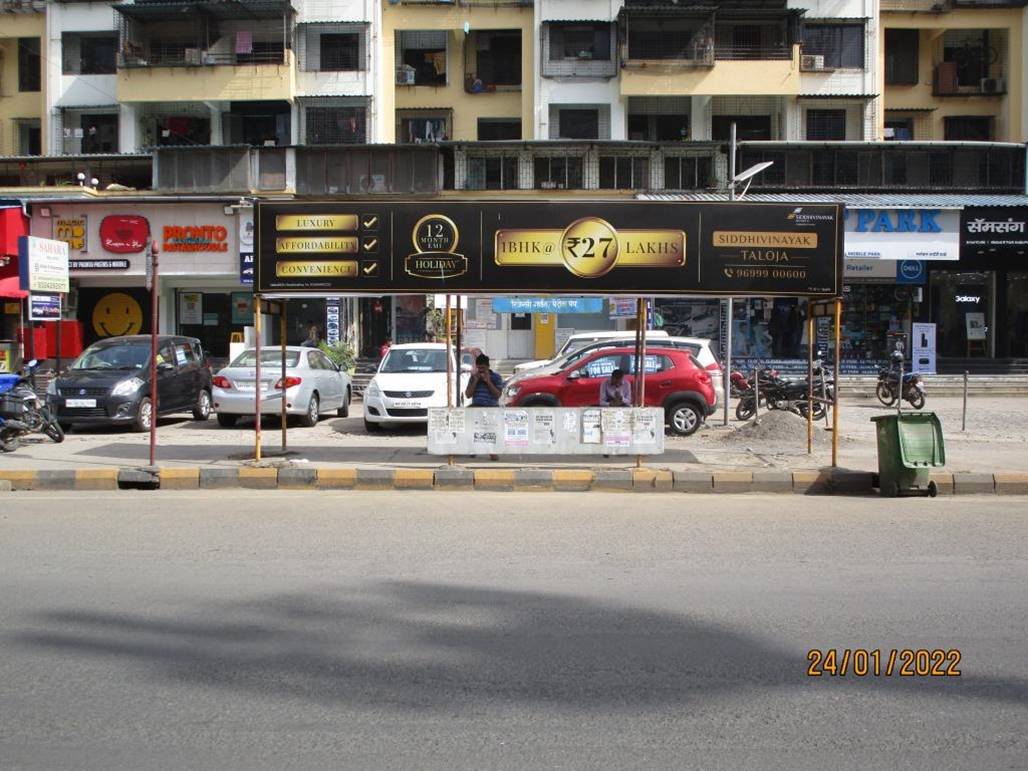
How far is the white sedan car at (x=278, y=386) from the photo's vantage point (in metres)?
16.8

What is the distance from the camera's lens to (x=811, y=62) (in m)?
32.2

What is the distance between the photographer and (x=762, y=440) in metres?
15.2

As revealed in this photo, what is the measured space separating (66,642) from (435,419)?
689cm

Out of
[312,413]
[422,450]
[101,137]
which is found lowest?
[422,450]

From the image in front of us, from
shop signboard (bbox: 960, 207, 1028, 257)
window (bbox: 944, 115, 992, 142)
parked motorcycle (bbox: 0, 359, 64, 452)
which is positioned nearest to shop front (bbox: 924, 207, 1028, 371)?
shop signboard (bbox: 960, 207, 1028, 257)

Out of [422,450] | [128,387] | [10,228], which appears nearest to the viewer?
[422,450]

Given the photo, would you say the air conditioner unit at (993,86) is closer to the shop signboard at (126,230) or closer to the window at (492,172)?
the window at (492,172)

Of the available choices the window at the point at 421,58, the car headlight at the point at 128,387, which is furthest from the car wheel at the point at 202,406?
the window at the point at 421,58

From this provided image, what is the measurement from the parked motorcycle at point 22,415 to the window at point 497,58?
2309 cm

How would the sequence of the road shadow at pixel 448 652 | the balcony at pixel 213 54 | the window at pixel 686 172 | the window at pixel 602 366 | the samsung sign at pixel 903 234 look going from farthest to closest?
1. the balcony at pixel 213 54
2. the window at pixel 686 172
3. the samsung sign at pixel 903 234
4. the window at pixel 602 366
5. the road shadow at pixel 448 652

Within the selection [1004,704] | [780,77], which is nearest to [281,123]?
[780,77]

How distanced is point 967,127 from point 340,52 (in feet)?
72.7

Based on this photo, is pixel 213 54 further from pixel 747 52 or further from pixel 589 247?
pixel 589 247

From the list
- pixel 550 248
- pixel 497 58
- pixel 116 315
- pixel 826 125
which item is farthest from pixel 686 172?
pixel 550 248
